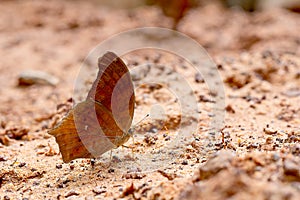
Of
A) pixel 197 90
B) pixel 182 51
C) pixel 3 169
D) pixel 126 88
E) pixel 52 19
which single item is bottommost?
pixel 3 169

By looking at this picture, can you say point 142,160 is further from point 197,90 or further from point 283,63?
point 283,63

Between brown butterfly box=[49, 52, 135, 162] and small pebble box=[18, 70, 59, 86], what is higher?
small pebble box=[18, 70, 59, 86]

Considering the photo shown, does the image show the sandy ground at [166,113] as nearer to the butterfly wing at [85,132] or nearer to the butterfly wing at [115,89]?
the butterfly wing at [85,132]

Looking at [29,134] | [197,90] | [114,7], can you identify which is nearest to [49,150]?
[29,134]

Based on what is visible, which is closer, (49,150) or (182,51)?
(49,150)

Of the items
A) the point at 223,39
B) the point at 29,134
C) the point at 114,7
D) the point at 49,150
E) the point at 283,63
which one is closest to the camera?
the point at 49,150

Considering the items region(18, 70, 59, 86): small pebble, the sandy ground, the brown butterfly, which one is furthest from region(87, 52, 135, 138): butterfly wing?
region(18, 70, 59, 86): small pebble

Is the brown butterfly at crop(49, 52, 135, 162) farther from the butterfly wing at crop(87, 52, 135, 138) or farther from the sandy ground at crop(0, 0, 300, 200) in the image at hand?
the sandy ground at crop(0, 0, 300, 200)

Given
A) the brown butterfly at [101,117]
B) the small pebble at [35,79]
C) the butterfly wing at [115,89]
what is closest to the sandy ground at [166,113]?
the small pebble at [35,79]
